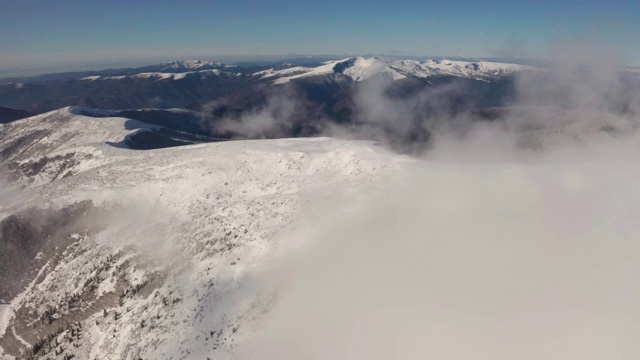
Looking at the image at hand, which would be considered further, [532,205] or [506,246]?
[532,205]

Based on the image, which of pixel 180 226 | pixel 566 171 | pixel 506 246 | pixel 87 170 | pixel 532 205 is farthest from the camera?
pixel 87 170

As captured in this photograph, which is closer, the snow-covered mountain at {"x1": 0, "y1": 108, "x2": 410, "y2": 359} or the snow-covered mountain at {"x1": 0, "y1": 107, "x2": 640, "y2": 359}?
the snow-covered mountain at {"x1": 0, "y1": 107, "x2": 640, "y2": 359}

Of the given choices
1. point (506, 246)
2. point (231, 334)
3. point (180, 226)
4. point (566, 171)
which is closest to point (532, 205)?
point (506, 246)

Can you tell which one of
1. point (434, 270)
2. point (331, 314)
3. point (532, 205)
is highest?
point (532, 205)

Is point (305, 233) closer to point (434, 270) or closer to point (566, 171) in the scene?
Result: point (434, 270)

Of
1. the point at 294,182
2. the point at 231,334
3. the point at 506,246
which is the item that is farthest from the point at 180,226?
the point at 506,246

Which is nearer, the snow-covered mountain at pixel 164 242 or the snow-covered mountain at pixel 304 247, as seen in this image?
the snow-covered mountain at pixel 304 247

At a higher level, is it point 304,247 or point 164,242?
point 304,247

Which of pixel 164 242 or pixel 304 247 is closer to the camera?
pixel 304 247

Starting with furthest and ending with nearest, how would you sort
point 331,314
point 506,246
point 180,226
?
point 180,226 → point 506,246 → point 331,314

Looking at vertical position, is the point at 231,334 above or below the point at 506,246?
below

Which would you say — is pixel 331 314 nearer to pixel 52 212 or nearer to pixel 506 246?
pixel 506 246
